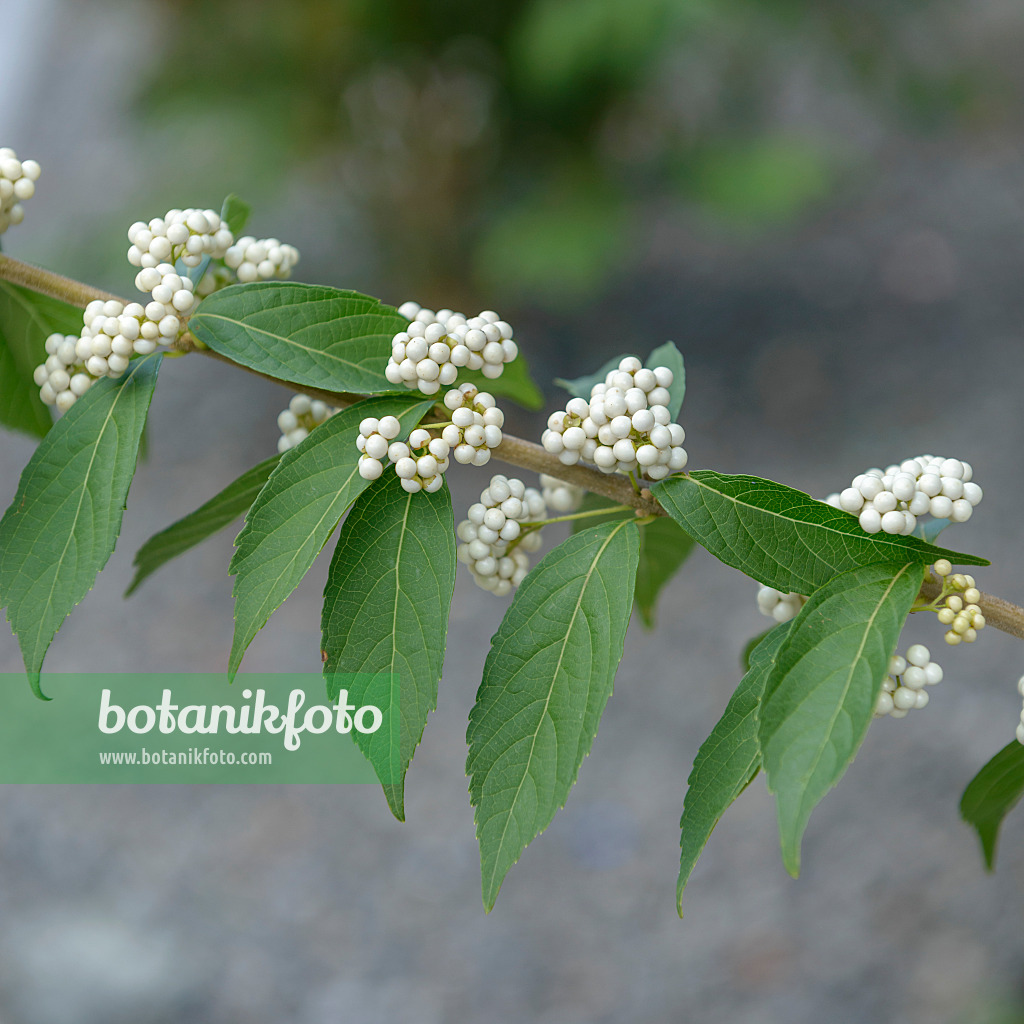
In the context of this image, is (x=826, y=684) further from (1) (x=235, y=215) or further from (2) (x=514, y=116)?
(2) (x=514, y=116)

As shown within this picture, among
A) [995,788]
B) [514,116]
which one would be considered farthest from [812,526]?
[514,116]

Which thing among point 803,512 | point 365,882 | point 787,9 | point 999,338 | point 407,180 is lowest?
point 365,882

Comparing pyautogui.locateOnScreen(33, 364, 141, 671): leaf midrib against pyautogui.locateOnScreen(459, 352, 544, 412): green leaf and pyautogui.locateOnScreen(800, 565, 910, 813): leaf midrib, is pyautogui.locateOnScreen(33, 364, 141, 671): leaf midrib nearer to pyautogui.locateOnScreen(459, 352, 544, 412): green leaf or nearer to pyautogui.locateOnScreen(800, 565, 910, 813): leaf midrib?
pyautogui.locateOnScreen(459, 352, 544, 412): green leaf

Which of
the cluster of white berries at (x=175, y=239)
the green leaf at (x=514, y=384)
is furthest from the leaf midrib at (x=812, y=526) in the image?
the cluster of white berries at (x=175, y=239)

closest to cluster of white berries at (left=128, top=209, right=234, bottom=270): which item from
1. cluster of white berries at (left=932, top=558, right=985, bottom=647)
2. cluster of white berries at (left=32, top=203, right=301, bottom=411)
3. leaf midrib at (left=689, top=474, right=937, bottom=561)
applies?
cluster of white berries at (left=32, top=203, right=301, bottom=411)

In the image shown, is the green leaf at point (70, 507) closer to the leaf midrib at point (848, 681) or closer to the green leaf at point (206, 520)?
the green leaf at point (206, 520)

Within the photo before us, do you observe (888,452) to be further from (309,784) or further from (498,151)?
(309,784)

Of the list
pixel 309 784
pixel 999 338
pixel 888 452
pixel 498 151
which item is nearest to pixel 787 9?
pixel 498 151
